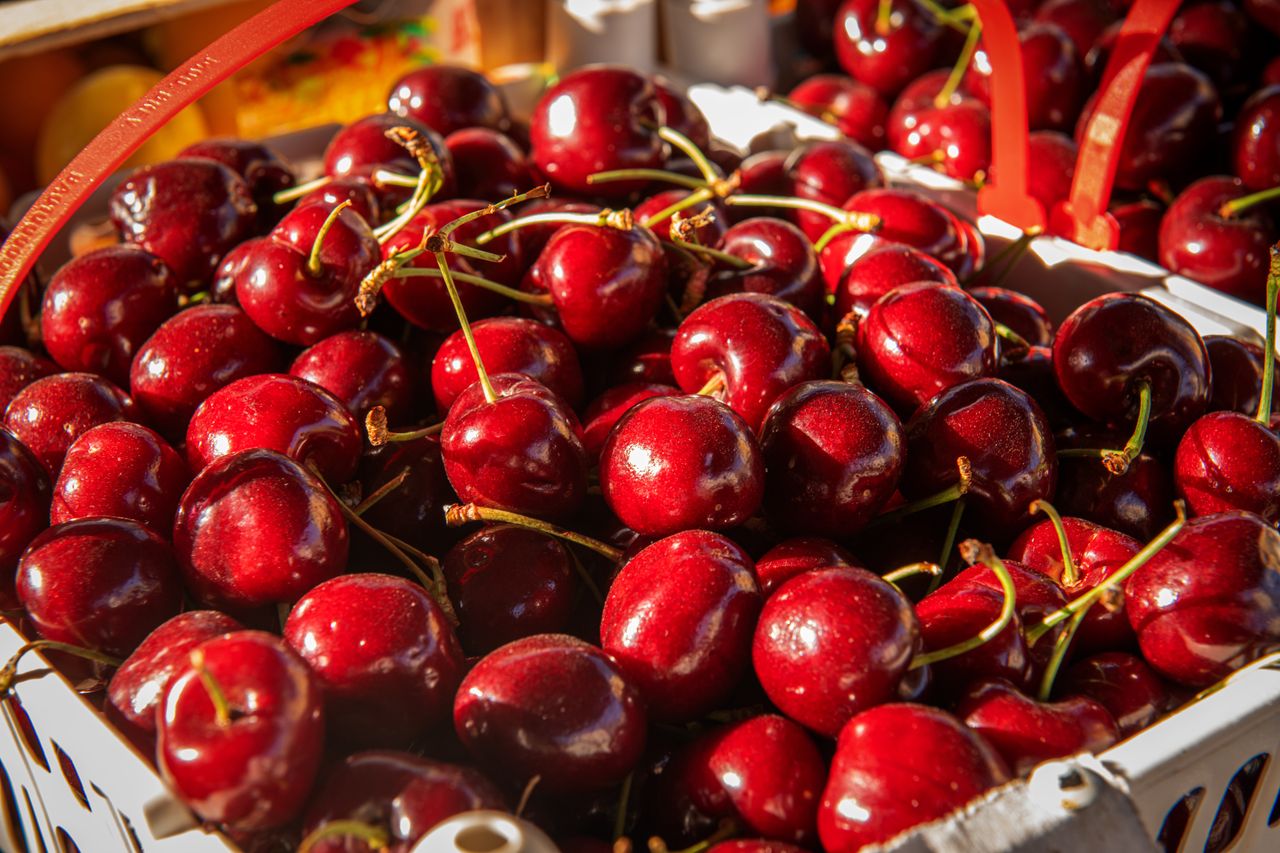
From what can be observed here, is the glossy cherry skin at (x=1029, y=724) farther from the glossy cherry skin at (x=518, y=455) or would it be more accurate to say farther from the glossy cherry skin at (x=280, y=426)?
the glossy cherry skin at (x=280, y=426)

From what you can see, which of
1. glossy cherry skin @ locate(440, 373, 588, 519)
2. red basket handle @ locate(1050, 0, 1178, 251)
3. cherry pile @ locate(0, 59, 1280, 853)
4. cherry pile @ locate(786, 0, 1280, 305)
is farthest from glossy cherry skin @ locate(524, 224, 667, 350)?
cherry pile @ locate(786, 0, 1280, 305)

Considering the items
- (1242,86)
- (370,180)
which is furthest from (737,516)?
(1242,86)

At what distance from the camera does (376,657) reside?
2.58 feet

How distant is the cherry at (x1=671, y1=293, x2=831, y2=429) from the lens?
105 cm

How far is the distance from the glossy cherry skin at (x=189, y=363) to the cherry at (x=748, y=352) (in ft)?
1.45

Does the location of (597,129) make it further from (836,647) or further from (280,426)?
Result: (836,647)

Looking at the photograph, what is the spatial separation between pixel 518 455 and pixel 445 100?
34.4 inches

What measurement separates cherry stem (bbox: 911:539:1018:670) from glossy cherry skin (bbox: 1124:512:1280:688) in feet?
0.55

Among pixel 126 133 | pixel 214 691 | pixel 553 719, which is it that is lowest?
pixel 553 719

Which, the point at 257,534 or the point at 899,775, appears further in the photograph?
the point at 257,534

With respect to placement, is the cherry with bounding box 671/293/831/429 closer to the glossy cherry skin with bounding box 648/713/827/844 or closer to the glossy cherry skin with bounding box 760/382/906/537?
the glossy cherry skin with bounding box 760/382/906/537

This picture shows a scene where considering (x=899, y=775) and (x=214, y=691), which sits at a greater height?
(x=214, y=691)

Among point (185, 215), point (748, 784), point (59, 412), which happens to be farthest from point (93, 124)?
point (748, 784)

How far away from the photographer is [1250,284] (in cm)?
169
